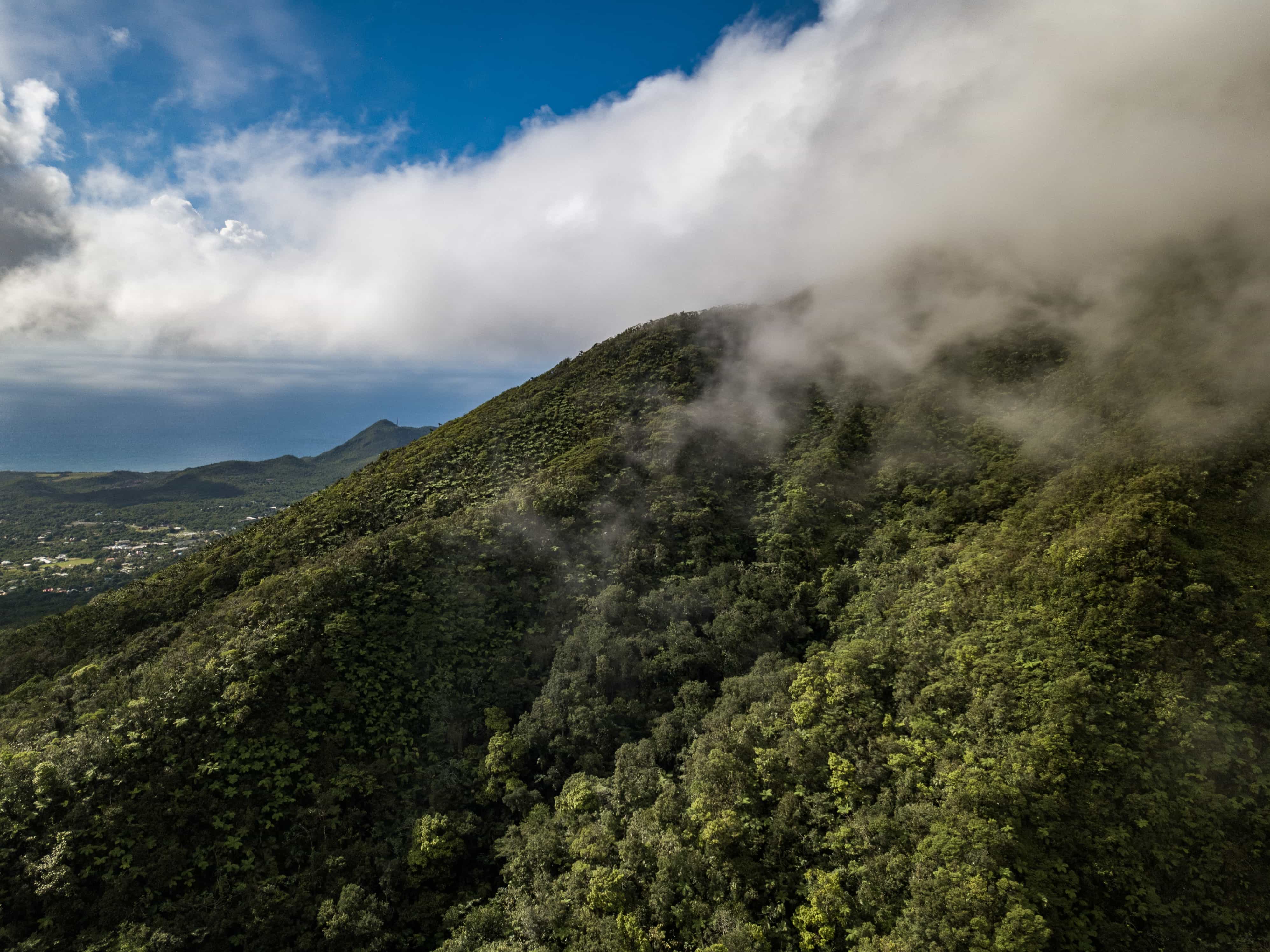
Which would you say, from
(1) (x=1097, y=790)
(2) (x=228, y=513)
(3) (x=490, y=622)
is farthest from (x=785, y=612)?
(2) (x=228, y=513)

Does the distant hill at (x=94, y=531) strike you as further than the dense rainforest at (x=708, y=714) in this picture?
Yes

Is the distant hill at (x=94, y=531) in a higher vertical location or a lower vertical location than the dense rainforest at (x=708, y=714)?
higher

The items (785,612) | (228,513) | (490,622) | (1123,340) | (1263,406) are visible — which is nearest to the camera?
(1263,406)

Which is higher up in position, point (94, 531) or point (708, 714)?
point (94, 531)

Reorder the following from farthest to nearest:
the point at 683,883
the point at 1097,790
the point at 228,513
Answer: the point at 228,513 → the point at 683,883 → the point at 1097,790

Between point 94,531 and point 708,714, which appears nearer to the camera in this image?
point 708,714

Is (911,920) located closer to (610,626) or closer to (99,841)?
(610,626)

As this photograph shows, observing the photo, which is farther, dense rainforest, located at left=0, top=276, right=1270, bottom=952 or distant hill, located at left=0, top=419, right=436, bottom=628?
distant hill, located at left=0, top=419, right=436, bottom=628

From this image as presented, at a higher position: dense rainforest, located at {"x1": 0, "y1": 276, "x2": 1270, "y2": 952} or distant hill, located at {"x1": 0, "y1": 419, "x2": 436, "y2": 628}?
distant hill, located at {"x1": 0, "y1": 419, "x2": 436, "y2": 628}
